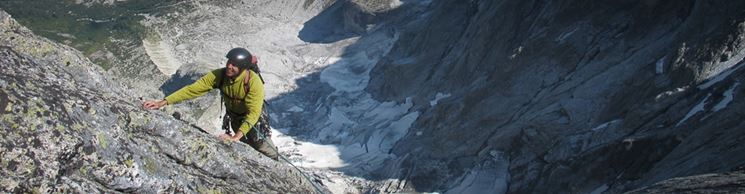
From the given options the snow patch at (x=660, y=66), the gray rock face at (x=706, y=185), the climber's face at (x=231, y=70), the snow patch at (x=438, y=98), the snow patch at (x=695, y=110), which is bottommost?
the gray rock face at (x=706, y=185)

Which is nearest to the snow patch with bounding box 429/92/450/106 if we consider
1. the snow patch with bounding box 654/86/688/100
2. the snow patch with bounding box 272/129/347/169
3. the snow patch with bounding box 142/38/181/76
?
the snow patch with bounding box 272/129/347/169

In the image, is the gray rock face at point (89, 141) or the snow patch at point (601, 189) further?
the snow patch at point (601, 189)

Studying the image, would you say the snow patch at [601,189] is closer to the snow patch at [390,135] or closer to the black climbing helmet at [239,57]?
the black climbing helmet at [239,57]

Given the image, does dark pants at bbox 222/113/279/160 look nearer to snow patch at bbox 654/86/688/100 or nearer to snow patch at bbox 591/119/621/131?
snow patch at bbox 654/86/688/100

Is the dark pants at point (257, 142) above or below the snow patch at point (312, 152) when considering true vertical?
below

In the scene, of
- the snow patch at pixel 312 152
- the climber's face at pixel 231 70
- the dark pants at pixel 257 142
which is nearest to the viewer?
the climber's face at pixel 231 70

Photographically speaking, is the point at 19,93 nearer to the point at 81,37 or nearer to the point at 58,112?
the point at 58,112

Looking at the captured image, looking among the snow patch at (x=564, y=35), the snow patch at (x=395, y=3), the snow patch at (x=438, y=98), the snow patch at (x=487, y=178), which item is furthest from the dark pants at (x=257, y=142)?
the snow patch at (x=395, y=3)
